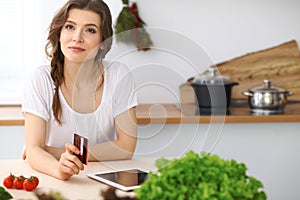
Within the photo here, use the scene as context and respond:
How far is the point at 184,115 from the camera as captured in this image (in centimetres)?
173

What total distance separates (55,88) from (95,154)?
13.8 inches

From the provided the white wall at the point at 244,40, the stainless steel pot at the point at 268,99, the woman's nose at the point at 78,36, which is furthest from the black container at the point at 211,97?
the stainless steel pot at the point at 268,99

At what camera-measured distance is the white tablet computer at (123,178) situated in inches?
63.0

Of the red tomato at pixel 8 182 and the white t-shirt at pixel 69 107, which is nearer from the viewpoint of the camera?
the red tomato at pixel 8 182

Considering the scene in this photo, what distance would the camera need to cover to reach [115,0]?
329 cm

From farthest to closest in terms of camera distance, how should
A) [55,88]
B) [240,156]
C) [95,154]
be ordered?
[240,156]
[55,88]
[95,154]

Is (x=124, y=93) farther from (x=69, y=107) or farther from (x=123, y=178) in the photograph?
(x=123, y=178)

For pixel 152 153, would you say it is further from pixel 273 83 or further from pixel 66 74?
pixel 273 83

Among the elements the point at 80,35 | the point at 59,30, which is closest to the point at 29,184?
the point at 80,35

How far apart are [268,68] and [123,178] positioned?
197cm

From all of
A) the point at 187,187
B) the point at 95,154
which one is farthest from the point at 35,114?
the point at 187,187

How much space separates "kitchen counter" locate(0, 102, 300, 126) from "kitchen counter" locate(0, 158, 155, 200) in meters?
0.16

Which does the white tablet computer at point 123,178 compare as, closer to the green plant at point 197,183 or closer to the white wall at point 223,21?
the green plant at point 197,183

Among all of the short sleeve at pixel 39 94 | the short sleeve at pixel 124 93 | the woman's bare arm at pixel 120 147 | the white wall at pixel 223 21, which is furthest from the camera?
the white wall at pixel 223 21
